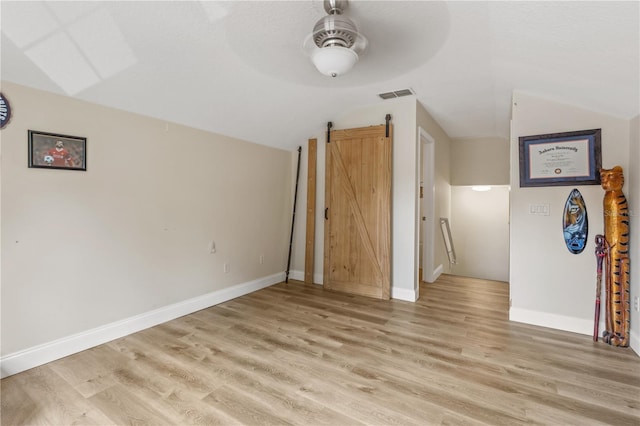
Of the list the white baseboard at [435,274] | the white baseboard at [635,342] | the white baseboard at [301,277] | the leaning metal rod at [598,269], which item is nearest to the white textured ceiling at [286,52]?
the leaning metal rod at [598,269]

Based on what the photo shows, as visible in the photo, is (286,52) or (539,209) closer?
(286,52)

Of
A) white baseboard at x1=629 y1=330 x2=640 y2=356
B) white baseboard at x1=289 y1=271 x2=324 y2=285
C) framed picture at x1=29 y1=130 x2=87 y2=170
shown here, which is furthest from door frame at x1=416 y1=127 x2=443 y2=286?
framed picture at x1=29 y1=130 x2=87 y2=170

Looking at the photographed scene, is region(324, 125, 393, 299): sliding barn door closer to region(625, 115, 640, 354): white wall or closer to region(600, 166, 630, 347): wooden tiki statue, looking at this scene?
region(600, 166, 630, 347): wooden tiki statue

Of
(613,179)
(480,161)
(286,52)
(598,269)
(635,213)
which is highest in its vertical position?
(286,52)

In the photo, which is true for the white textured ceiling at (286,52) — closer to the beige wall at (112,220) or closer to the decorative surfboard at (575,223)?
the beige wall at (112,220)

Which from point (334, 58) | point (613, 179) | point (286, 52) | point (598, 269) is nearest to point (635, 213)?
point (613, 179)

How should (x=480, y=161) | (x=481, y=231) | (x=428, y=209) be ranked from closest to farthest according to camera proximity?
(x=428, y=209)
(x=480, y=161)
(x=481, y=231)

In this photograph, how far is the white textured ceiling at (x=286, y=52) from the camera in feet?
5.99

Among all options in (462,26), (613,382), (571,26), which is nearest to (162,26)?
(462,26)

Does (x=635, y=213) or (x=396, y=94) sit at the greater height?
(x=396, y=94)

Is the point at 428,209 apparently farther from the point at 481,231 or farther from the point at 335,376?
the point at 335,376

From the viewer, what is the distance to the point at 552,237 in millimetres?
2982

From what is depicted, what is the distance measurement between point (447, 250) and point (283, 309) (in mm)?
3548

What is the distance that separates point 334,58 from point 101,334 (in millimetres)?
2930
